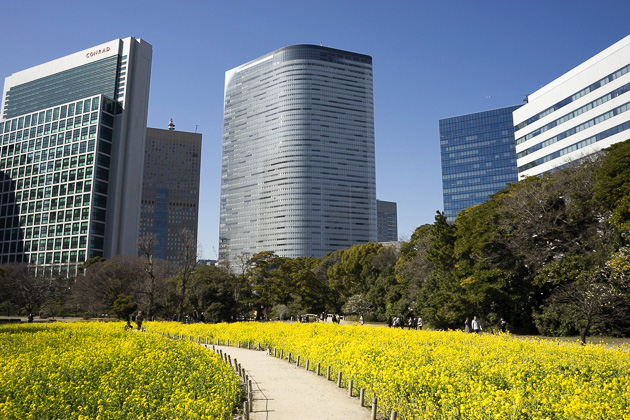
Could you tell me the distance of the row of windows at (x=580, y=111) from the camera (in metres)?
51.3

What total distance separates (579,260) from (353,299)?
29.7 metres

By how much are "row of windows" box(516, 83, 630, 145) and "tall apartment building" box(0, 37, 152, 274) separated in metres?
85.6

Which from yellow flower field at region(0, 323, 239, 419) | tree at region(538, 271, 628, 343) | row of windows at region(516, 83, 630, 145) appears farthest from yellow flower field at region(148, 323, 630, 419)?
row of windows at region(516, 83, 630, 145)

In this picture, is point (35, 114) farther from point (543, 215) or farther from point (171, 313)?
point (543, 215)

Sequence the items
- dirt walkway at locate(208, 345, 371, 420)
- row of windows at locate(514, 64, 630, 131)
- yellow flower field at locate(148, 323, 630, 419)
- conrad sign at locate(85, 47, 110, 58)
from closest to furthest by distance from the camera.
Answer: yellow flower field at locate(148, 323, 630, 419) → dirt walkway at locate(208, 345, 371, 420) → row of windows at locate(514, 64, 630, 131) → conrad sign at locate(85, 47, 110, 58)

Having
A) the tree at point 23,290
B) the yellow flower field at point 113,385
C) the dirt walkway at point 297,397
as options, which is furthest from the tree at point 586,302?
the tree at point 23,290

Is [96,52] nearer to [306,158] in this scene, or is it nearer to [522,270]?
[306,158]

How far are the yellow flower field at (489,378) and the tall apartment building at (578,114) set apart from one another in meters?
39.5

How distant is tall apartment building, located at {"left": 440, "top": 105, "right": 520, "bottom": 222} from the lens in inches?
5384

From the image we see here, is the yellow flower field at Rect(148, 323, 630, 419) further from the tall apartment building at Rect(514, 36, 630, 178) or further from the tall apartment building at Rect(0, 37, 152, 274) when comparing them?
the tall apartment building at Rect(0, 37, 152, 274)

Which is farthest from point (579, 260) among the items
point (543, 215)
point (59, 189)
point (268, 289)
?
point (59, 189)

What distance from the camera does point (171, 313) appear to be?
4800 cm

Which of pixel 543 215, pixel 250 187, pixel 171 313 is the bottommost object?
pixel 171 313

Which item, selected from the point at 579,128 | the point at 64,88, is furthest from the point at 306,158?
the point at 579,128
